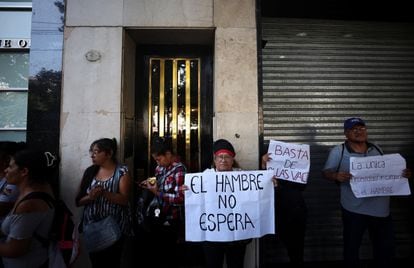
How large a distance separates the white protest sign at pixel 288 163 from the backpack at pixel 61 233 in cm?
221

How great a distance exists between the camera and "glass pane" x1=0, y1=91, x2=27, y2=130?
5.23 m

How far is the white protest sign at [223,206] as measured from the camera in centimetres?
312

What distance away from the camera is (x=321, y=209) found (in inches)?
199

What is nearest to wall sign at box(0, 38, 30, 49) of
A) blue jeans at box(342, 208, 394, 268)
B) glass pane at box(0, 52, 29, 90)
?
glass pane at box(0, 52, 29, 90)

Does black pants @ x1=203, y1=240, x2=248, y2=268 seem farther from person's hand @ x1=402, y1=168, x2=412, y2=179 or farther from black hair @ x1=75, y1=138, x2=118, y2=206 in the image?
person's hand @ x1=402, y1=168, x2=412, y2=179

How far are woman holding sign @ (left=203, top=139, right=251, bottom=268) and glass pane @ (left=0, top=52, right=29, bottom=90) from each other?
4077 millimetres

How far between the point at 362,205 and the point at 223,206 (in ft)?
5.72

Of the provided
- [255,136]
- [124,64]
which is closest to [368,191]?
[255,136]

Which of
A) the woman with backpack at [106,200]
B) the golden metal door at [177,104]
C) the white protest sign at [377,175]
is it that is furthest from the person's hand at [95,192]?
the white protest sign at [377,175]

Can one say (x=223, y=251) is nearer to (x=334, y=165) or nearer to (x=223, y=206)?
(x=223, y=206)

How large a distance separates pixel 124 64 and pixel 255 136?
2158 mm

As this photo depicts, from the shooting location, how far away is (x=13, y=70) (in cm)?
534

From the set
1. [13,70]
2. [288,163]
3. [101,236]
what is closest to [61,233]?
[101,236]

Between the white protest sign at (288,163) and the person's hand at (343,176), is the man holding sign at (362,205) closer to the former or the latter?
the person's hand at (343,176)
